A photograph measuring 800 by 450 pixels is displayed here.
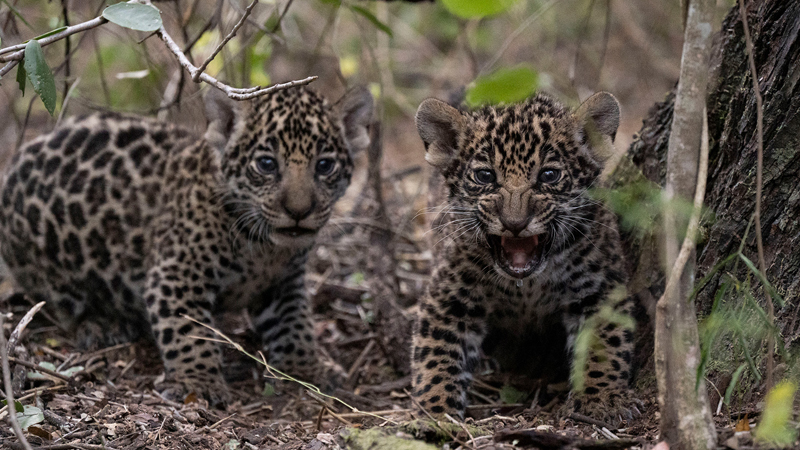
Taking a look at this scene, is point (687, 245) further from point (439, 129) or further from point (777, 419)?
point (439, 129)

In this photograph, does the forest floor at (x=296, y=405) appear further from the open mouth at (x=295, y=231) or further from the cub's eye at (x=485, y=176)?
the cub's eye at (x=485, y=176)

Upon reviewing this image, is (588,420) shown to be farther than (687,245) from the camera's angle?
Result: Yes

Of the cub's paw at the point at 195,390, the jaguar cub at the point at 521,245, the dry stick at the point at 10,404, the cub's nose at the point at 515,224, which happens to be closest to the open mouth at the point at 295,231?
the jaguar cub at the point at 521,245

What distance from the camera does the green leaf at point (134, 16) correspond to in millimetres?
3682

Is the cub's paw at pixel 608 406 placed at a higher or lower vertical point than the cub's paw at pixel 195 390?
higher

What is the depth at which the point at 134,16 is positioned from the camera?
12.3 feet

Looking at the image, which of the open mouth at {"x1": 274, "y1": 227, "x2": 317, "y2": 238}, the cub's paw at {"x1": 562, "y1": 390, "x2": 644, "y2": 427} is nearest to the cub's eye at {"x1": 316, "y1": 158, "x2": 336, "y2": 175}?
the open mouth at {"x1": 274, "y1": 227, "x2": 317, "y2": 238}

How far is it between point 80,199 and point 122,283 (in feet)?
2.67

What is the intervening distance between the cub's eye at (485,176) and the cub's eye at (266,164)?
1834 mm

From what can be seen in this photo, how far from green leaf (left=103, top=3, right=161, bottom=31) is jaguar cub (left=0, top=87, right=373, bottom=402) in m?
2.27

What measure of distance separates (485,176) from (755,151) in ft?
5.00

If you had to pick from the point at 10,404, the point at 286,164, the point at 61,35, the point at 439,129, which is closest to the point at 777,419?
the point at 439,129

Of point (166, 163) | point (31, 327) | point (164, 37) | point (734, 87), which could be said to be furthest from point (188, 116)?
point (734, 87)

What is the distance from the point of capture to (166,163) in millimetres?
6934
